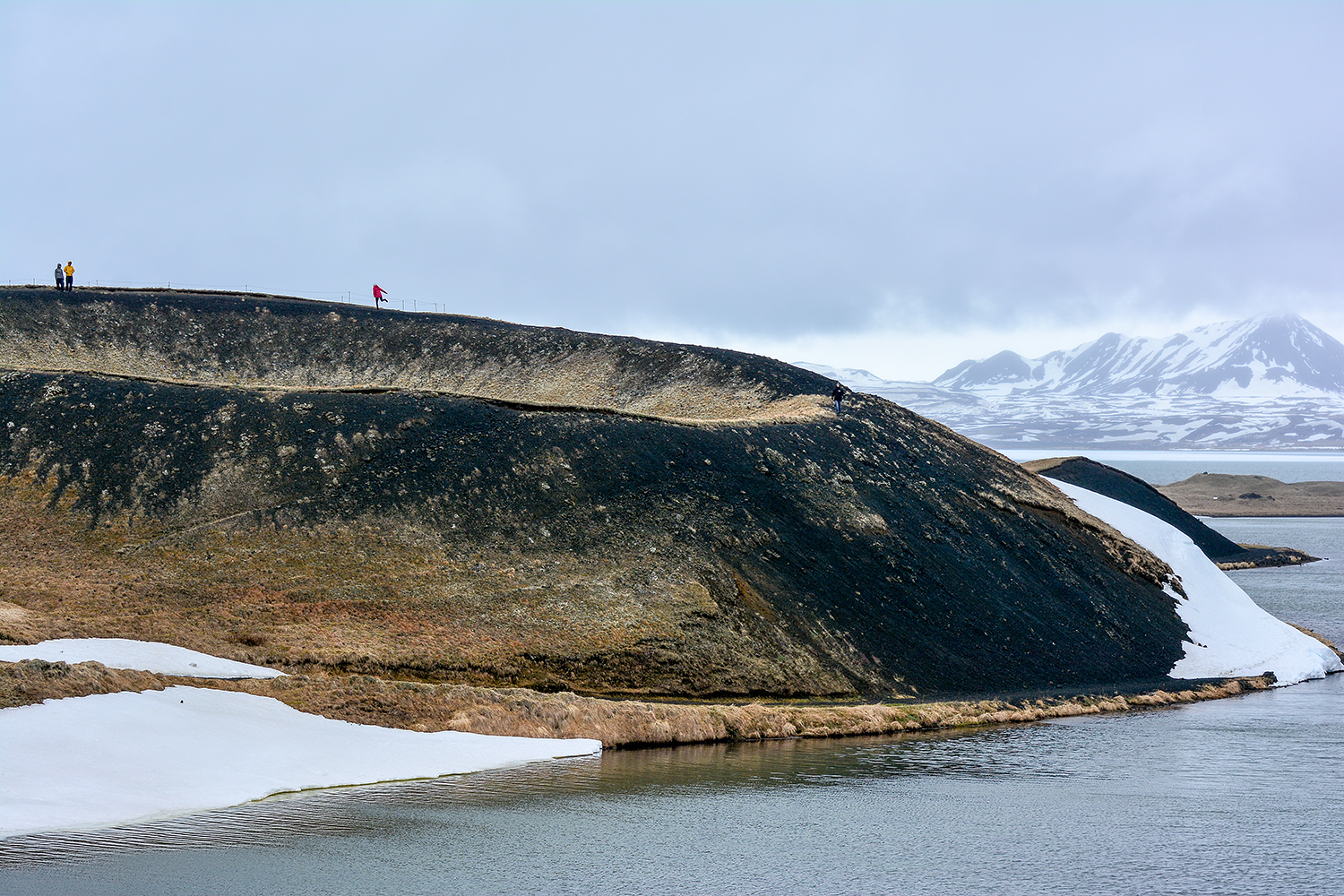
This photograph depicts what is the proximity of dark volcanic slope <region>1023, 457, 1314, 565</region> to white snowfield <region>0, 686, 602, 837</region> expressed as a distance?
249ft

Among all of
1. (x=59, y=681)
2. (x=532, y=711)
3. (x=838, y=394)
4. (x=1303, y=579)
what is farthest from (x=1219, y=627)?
(x=59, y=681)

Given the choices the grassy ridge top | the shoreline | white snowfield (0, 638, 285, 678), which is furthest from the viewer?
the grassy ridge top

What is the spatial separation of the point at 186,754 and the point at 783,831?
47.7 feet

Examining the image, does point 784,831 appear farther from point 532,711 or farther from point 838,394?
point 838,394

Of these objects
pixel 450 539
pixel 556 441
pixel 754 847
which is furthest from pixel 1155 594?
pixel 754 847

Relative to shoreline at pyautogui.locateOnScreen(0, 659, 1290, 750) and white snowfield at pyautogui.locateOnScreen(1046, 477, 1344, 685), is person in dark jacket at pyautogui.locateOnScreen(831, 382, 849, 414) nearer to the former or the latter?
white snowfield at pyautogui.locateOnScreen(1046, 477, 1344, 685)

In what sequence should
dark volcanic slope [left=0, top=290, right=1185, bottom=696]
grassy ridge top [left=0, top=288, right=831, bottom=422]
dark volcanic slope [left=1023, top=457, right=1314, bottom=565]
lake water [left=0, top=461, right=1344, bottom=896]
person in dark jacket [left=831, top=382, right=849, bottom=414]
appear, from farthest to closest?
dark volcanic slope [left=1023, top=457, right=1314, bottom=565]
grassy ridge top [left=0, top=288, right=831, bottom=422]
person in dark jacket [left=831, top=382, right=849, bottom=414]
dark volcanic slope [left=0, top=290, right=1185, bottom=696]
lake water [left=0, top=461, right=1344, bottom=896]

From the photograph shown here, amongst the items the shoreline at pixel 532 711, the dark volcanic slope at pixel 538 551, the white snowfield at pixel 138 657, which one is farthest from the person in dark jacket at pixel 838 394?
the white snowfield at pixel 138 657

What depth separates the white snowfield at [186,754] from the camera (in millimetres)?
23594

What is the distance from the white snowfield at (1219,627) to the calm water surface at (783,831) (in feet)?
60.1

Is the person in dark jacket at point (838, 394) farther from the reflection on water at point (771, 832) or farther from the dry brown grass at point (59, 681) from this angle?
the dry brown grass at point (59, 681)

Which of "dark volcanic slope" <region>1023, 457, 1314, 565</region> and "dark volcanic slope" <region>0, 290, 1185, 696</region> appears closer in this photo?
"dark volcanic slope" <region>0, 290, 1185, 696</region>

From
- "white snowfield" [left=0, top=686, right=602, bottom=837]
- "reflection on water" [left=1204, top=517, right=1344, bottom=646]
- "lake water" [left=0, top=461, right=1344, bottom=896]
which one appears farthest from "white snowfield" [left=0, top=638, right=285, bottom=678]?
"reflection on water" [left=1204, top=517, right=1344, bottom=646]

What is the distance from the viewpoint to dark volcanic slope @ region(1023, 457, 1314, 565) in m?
98.3
